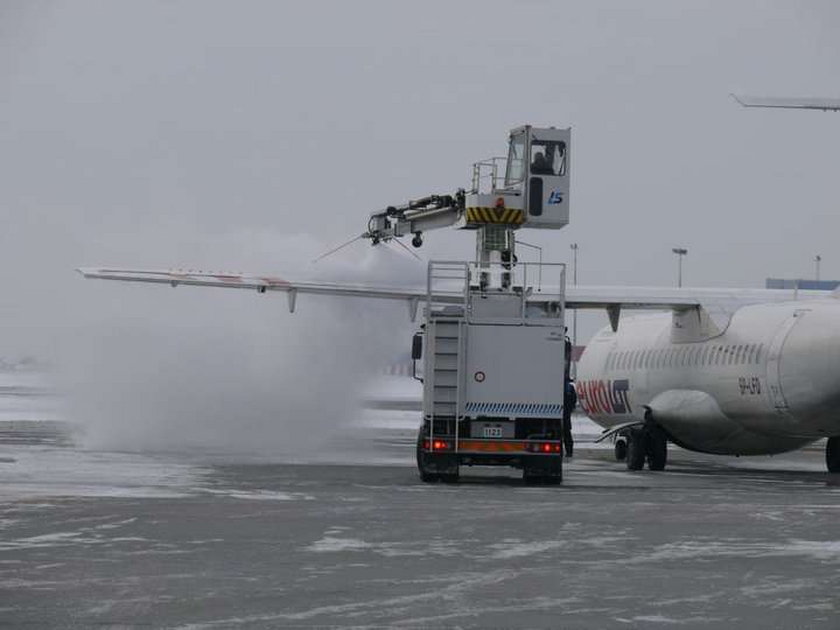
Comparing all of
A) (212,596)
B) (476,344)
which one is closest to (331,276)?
(476,344)

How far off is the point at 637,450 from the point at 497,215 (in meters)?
5.16

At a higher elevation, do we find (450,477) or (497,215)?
(497,215)

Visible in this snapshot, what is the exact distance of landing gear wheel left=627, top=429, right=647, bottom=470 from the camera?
1286 inches

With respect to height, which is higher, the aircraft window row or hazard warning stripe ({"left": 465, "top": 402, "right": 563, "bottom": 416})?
the aircraft window row

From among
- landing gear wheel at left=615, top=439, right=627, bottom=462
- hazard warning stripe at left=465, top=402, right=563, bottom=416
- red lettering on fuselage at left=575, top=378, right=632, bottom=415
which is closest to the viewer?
hazard warning stripe at left=465, top=402, right=563, bottom=416

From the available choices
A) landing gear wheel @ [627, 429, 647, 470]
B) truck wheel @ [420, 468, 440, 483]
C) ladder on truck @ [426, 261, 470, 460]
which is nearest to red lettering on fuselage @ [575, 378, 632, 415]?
landing gear wheel @ [627, 429, 647, 470]

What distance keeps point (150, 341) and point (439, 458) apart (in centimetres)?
1672

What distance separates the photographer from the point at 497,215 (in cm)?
3222

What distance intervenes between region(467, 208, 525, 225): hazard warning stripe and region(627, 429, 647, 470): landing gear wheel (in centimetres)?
465

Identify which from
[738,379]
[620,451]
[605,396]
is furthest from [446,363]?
[605,396]

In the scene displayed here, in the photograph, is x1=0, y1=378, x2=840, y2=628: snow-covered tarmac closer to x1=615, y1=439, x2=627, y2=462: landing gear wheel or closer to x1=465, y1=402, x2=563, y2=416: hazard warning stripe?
x1=465, y1=402, x2=563, y2=416: hazard warning stripe

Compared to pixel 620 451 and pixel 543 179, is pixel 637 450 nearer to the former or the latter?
pixel 620 451

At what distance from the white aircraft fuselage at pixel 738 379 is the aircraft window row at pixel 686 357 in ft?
0.07

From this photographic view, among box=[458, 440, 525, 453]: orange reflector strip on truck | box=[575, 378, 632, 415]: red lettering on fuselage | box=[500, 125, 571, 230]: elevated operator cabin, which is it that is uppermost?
box=[500, 125, 571, 230]: elevated operator cabin
